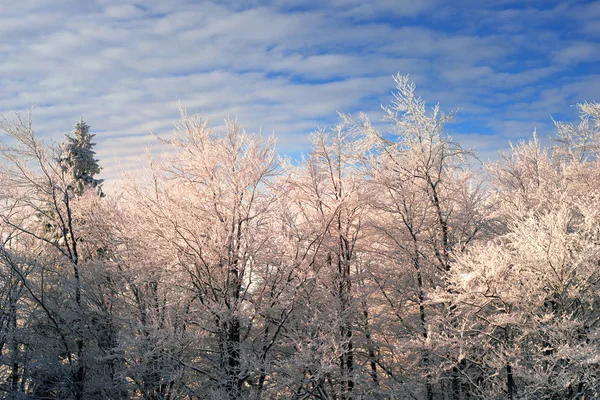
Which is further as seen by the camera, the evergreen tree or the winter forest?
the evergreen tree

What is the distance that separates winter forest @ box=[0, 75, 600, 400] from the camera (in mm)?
12602

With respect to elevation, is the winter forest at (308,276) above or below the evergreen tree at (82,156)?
below

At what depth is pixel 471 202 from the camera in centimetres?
1700

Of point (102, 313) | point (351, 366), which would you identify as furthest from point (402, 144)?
point (102, 313)

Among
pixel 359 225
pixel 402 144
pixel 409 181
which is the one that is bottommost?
pixel 359 225

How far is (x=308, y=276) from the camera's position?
1476 centimetres

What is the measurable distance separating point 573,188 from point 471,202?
20.0 feet

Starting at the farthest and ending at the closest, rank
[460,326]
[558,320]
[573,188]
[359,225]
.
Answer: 1. [573,188]
2. [359,225]
3. [460,326]
4. [558,320]

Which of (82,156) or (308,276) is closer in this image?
(308,276)

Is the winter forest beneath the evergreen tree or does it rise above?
beneath

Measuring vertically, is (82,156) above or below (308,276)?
above

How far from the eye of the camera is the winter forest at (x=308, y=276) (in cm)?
1260

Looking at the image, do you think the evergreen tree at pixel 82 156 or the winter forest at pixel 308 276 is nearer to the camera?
the winter forest at pixel 308 276

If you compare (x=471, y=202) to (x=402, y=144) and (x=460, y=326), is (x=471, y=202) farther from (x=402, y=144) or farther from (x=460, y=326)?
(x=460, y=326)
